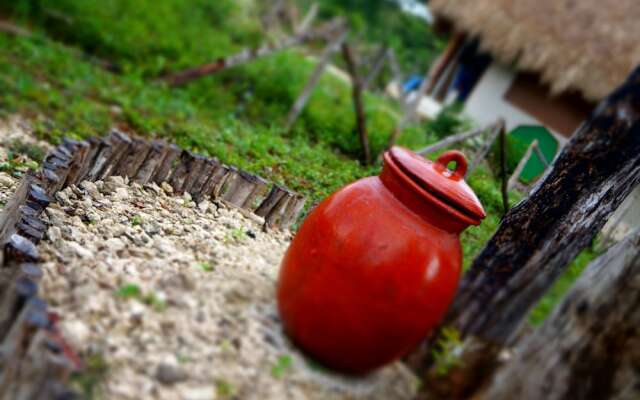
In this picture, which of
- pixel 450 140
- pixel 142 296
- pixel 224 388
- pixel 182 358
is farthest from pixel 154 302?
pixel 450 140

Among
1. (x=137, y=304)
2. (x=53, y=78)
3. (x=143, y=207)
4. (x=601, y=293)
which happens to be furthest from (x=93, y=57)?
(x=601, y=293)

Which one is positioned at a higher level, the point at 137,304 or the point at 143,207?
the point at 137,304

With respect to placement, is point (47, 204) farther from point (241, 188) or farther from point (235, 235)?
point (241, 188)

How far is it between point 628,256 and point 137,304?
1.74m

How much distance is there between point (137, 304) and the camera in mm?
1921

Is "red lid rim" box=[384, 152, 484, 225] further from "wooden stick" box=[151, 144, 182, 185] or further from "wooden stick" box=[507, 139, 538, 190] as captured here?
"wooden stick" box=[151, 144, 182, 185]

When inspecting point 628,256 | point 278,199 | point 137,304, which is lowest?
point 137,304

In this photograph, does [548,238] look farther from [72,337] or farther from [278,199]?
[72,337]

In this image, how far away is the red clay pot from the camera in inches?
70.6

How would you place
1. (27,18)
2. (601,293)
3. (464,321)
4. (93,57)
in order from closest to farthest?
(601,293)
(464,321)
(93,57)
(27,18)

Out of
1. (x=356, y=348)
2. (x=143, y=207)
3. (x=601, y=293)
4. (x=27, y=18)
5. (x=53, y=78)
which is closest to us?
(x=601, y=293)

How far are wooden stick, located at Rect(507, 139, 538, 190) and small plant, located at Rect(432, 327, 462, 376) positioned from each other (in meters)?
1.38

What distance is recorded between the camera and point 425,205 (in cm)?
189

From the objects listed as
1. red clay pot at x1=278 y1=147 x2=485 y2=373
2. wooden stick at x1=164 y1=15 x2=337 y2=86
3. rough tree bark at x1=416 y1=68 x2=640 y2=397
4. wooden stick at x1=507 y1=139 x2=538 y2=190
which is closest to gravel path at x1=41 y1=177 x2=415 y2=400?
red clay pot at x1=278 y1=147 x2=485 y2=373
